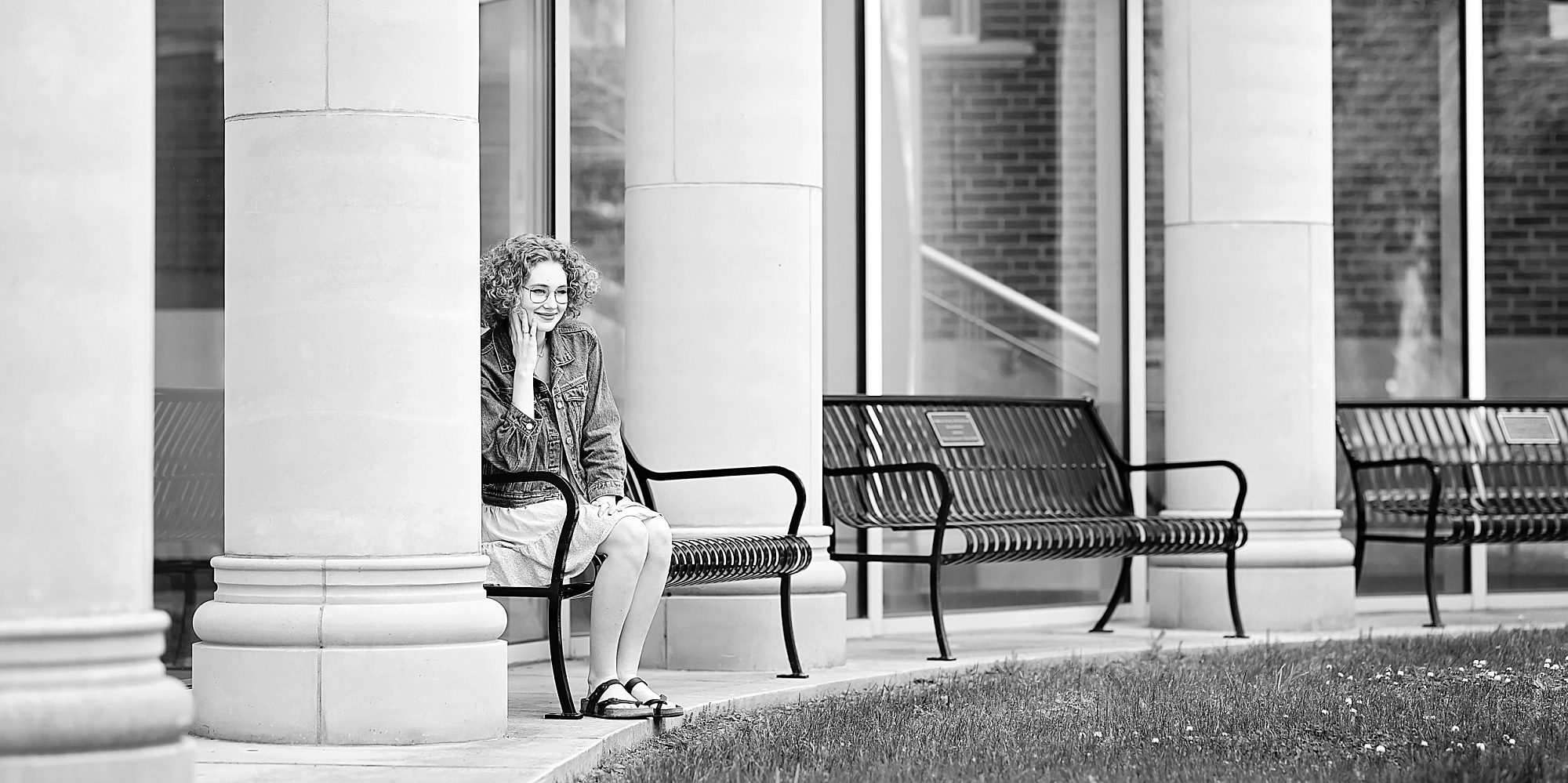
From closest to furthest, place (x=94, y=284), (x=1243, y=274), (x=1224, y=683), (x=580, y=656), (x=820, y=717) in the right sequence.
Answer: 1. (x=94, y=284)
2. (x=820, y=717)
3. (x=1224, y=683)
4. (x=580, y=656)
5. (x=1243, y=274)

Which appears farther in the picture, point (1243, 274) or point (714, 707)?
point (1243, 274)

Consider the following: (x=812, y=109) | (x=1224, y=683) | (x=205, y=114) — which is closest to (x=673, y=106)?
(x=812, y=109)

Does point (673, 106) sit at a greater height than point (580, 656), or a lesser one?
greater

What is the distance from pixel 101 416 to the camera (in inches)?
168

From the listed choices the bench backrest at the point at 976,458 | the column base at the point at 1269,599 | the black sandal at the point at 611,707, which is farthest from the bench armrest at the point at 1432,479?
the black sandal at the point at 611,707

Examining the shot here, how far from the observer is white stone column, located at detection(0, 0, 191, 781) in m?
4.17

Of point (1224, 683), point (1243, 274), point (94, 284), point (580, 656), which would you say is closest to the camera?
point (94, 284)

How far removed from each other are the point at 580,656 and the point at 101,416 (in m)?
4.59

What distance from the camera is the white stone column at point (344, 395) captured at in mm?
5598

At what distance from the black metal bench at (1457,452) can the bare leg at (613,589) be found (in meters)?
5.45

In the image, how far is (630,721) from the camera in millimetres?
6020

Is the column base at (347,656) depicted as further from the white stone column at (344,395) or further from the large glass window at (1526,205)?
the large glass window at (1526,205)

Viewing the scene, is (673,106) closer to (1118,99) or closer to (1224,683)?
(1224,683)

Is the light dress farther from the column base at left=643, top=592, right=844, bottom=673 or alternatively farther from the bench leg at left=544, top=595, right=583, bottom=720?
the column base at left=643, top=592, right=844, bottom=673
